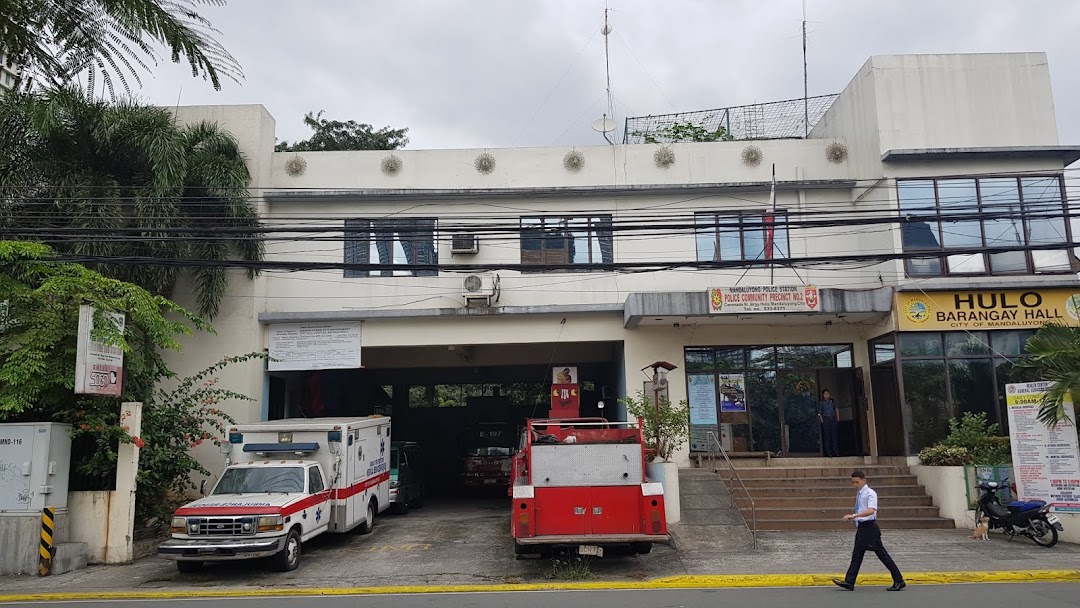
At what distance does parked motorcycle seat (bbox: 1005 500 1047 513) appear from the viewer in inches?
548

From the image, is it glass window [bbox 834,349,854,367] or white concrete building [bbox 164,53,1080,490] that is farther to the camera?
glass window [bbox 834,349,854,367]

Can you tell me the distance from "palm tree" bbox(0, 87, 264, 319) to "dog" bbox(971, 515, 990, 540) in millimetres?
15302

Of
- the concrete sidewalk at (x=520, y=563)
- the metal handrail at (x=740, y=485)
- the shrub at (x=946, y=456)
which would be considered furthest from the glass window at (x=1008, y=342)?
the metal handrail at (x=740, y=485)

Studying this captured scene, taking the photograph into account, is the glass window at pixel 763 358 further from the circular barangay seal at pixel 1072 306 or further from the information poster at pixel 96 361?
the information poster at pixel 96 361

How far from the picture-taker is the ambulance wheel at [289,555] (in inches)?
506

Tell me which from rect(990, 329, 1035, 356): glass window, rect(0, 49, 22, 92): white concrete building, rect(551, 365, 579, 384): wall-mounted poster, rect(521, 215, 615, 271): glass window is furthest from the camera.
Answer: rect(551, 365, 579, 384): wall-mounted poster

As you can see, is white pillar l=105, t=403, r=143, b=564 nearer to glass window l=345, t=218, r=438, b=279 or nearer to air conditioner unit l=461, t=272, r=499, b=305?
glass window l=345, t=218, r=438, b=279

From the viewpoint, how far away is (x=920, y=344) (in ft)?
60.5

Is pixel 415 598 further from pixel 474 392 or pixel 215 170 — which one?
pixel 474 392

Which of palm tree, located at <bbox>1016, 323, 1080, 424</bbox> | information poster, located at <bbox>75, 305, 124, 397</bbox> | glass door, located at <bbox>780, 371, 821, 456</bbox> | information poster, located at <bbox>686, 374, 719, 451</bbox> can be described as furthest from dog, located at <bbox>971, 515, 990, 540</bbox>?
information poster, located at <bbox>75, 305, 124, 397</bbox>

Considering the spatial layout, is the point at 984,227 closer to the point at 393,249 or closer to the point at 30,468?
the point at 393,249

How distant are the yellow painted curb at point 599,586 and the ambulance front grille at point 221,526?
3.32 feet

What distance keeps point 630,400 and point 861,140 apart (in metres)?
9.04

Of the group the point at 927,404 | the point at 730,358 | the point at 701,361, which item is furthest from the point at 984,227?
the point at 701,361
